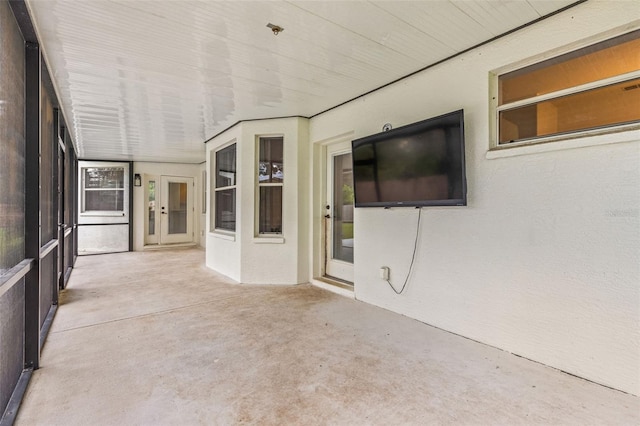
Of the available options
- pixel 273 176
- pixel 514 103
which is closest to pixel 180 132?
pixel 273 176

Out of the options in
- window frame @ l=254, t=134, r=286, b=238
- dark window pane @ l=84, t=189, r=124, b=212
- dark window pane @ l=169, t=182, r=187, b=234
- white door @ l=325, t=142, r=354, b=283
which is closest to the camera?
white door @ l=325, t=142, r=354, b=283

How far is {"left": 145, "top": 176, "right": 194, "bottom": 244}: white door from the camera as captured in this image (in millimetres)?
8508

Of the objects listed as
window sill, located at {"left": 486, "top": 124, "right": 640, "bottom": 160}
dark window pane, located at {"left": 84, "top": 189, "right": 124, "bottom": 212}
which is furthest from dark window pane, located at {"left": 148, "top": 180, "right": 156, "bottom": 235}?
window sill, located at {"left": 486, "top": 124, "right": 640, "bottom": 160}

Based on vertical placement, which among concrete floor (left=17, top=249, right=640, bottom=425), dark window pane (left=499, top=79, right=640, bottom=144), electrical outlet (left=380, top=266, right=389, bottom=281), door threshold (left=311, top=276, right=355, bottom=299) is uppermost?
dark window pane (left=499, top=79, right=640, bottom=144)

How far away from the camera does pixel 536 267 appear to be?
228 cm

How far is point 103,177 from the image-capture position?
812cm

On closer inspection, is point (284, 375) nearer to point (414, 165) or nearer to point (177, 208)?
point (414, 165)

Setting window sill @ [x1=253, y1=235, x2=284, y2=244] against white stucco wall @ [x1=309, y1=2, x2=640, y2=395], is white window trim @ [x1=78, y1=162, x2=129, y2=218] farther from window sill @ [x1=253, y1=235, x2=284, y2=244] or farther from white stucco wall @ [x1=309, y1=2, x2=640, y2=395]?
white stucco wall @ [x1=309, y1=2, x2=640, y2=395]

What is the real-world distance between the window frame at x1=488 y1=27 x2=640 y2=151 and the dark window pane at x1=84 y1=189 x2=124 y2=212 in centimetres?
868

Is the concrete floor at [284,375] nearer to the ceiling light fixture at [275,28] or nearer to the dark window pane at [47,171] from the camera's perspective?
the dark window pane at [47,171]

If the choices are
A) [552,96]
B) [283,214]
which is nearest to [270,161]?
[283,214]

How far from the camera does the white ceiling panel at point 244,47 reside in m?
2.09

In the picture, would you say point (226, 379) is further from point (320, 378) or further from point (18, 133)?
point (18, 133)

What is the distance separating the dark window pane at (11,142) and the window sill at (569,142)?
313cm
